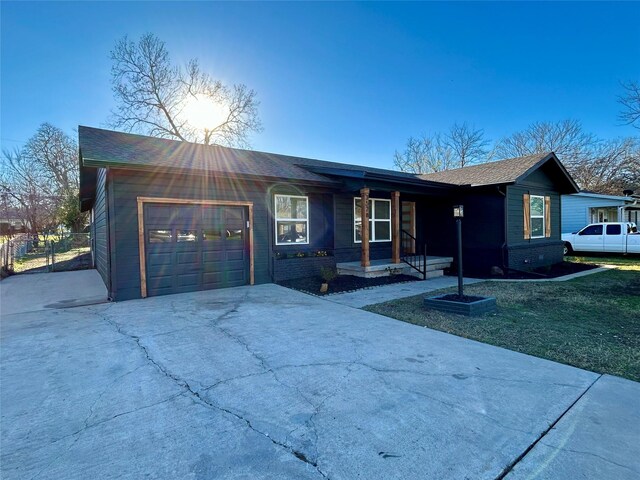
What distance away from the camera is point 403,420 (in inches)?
95.3

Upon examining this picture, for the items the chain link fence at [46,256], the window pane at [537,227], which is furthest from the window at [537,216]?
the chain link fence at [46,256]

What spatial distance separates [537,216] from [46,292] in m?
14.9

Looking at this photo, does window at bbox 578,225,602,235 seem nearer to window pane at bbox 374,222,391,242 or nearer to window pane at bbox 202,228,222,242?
window pane at bbox 374,222,391,242

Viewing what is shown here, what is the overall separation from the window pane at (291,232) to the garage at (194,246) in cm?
95

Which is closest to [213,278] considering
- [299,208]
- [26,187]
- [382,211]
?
[299,208]

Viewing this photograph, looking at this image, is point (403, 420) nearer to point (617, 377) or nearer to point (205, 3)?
point (617, 377)

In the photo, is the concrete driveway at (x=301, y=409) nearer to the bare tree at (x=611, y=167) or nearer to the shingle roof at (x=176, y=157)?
the shingle roof at (x=176, y=157)

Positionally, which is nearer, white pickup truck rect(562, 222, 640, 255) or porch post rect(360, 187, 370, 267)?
porch post rect(360, 187, 370, 267)

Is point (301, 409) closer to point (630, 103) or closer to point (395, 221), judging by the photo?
point (395, 221)

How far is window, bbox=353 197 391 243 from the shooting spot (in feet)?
33.8

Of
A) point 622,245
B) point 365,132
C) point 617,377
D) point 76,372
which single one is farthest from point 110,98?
point 622,245

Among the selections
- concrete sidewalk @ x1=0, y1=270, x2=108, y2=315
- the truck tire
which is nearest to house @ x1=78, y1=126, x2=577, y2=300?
concrete sidewalk @ x1=0, y1=270, x2=108, y2=315

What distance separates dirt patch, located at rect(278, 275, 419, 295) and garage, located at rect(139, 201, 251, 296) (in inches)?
51.9

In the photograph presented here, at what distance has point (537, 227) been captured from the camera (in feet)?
37.9
